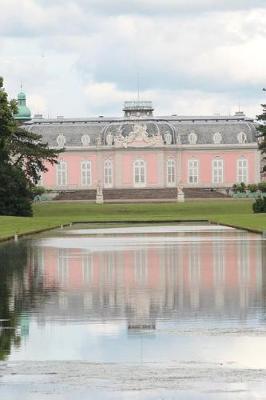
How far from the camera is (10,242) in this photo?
40281 millimetres

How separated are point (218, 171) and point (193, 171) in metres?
2.64

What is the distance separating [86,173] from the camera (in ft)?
439

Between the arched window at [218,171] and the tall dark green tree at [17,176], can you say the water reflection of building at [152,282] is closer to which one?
the tall dark green tree at [17,176]

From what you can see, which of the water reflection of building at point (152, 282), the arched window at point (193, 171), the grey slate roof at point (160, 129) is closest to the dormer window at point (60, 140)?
the grey slate roof at point (160, 129)

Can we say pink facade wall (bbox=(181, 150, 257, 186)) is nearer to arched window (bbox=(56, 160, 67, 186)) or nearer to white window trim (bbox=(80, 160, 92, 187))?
white window trim (bbox=(80, 160, 92, 187))

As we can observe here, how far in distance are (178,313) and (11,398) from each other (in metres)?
6.14

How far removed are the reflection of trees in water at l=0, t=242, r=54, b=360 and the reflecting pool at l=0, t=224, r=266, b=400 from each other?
2 cm

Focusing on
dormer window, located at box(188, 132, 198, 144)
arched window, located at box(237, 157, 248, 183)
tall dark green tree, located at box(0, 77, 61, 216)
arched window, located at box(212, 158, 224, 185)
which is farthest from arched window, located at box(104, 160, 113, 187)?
tall dark green tree, located at box(0, 77, 61, 216)

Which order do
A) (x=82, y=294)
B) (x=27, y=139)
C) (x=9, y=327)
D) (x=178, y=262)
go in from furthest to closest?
(x=27, y=139)
(x=178, y=262)
(x=82, y=294)
(x=9, y=327)

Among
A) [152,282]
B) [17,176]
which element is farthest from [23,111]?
[152,282]

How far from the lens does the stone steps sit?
122 metres

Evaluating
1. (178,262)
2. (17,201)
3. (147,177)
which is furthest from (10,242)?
(147,177)

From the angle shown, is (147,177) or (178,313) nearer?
(178,313)

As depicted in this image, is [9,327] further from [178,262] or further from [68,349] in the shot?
[178,262]
